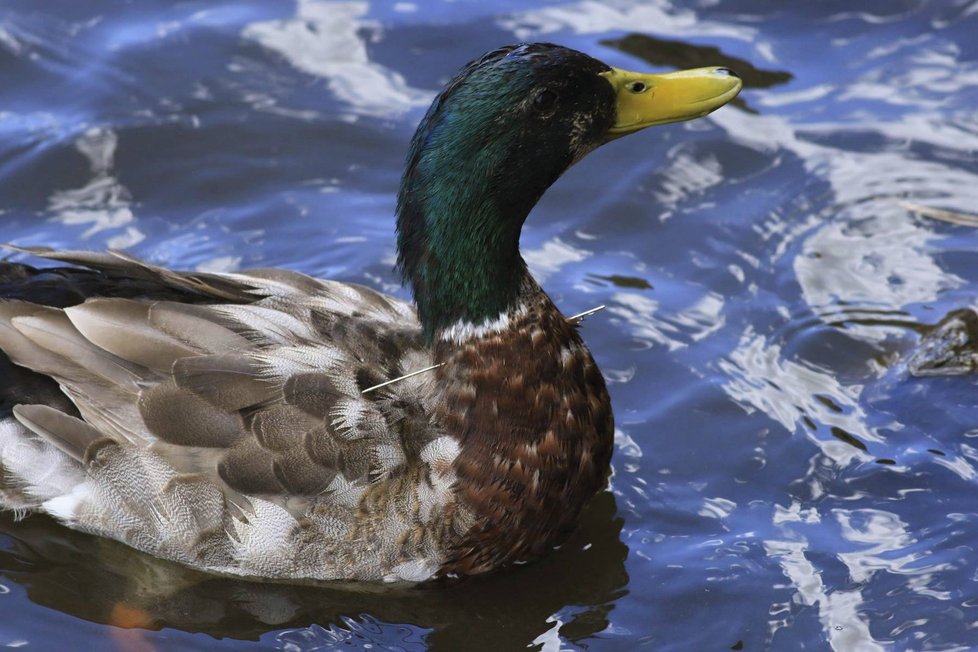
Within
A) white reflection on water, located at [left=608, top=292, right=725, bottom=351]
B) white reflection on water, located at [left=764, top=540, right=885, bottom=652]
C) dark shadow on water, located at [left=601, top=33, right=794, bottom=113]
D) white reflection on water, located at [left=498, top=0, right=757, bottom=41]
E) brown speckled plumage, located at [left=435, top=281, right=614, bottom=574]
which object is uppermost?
white reflection on water, located at [left=498, top=0, right=757, bottom=41]

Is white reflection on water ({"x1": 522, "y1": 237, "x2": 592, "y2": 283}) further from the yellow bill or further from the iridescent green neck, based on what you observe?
the yellow bill

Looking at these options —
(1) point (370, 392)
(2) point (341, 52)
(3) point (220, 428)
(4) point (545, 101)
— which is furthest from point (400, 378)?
(2) point (341, 52)

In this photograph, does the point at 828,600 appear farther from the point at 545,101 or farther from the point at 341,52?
the point at 341,52

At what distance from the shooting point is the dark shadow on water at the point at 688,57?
9.12 meters

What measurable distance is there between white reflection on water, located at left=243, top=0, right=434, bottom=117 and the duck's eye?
339cm

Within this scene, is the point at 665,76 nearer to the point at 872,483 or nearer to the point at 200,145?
the point at 872,483

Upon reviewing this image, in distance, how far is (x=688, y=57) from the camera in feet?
30.6

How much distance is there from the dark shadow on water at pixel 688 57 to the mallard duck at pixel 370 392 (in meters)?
3.38

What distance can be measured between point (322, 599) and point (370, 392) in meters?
0.87

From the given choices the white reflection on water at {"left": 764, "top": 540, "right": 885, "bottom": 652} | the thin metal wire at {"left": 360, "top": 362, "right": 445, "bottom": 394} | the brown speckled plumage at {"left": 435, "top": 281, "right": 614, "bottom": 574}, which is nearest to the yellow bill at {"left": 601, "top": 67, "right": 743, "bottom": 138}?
the brown speckled plumage at {"left": 435, "top": 281, "right": 614, "bottom": 574}

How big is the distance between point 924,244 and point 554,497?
2.98 m

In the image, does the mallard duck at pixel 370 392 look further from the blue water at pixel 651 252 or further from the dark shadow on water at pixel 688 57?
the dark shadow on water at pixel 688 57

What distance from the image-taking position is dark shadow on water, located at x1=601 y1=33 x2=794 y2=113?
912 cm

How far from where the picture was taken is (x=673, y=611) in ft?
19.4
